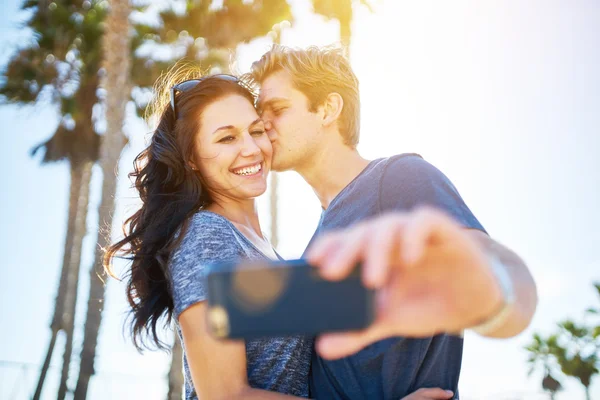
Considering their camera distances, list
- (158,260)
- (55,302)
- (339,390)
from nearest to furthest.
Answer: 1. (339,390)
2. (158,260)
3. (55,302)

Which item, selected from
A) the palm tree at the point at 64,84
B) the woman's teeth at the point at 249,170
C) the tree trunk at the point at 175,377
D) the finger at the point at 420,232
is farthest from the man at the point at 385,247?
the palm tree at the point at 64,84

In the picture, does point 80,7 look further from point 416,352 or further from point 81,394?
point 416,352

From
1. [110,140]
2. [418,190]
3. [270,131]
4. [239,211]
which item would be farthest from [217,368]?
[110,140]

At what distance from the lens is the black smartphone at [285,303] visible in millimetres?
968

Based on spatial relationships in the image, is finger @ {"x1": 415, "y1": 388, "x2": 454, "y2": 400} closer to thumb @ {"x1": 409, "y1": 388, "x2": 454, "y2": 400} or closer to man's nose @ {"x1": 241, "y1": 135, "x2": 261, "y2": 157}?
thumb @ {"x1": 409, "y1": 388, "x2": 454, "y2": 400}

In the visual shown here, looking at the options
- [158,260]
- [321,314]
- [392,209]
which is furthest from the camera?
[158,260]

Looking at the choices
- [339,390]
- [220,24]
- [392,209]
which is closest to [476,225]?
[392,209]

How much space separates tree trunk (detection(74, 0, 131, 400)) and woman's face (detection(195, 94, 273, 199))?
811cm

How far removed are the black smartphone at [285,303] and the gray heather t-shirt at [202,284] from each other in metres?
1.21

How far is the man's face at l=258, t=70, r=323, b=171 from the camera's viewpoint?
3527 mm

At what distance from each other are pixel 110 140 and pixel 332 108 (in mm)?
8858

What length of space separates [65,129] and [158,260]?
15.4 metres

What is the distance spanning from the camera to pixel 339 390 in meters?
2.28

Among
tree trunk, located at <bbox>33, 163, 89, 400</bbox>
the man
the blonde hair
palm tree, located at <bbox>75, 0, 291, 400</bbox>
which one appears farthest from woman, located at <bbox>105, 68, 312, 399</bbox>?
tree trunk, located at <bbox>33, 163, 89, 400</bbox>
